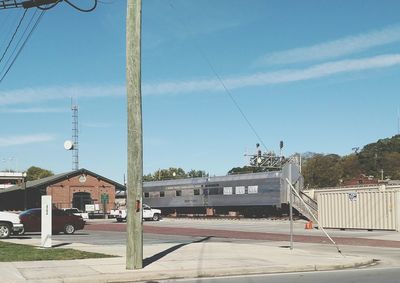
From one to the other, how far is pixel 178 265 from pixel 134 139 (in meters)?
3.37

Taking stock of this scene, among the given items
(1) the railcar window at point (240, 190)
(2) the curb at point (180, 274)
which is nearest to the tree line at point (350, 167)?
(1) the railcar window at point (240, 190)

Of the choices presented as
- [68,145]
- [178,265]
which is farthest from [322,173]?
[178,265]

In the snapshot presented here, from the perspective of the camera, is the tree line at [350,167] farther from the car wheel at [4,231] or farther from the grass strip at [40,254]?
the grass strip at [40,254]

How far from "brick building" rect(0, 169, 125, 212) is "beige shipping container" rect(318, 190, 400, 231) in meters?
36.7

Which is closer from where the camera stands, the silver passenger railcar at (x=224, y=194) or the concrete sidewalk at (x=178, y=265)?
the concrete sidewalk at (x=178, y=265)

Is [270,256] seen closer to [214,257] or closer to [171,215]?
[214,257]

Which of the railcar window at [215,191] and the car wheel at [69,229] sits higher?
the railcar window at [215,191]

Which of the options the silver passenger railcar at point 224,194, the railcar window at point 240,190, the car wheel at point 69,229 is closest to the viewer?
the car wheel at point 69,229

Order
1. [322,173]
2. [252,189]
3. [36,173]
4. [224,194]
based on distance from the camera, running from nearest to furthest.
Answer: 1. [252,189]
2. [224,194]
3. [322,173]
4. [36,173]

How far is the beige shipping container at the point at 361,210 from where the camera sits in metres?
32.3

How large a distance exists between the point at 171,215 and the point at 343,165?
199ft

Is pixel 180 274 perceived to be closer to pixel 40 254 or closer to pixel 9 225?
pixel 40 254

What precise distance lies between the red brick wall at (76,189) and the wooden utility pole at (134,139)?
2239 inches

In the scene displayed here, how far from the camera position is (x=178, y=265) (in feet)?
47.4
